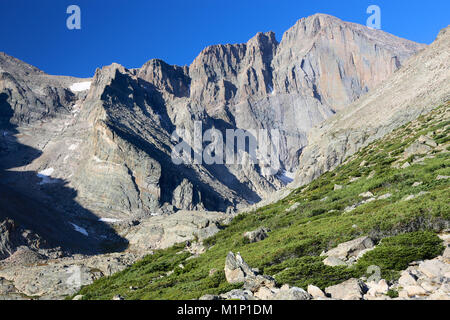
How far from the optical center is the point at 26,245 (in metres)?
87.1

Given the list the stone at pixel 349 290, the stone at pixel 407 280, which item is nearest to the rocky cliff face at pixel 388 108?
the stone at pixel 407 280

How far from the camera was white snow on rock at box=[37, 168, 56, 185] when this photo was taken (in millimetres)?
158625

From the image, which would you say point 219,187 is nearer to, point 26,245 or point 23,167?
point 23,167

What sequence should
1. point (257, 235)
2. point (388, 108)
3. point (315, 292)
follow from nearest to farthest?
point (315, 292) < point (257, 235) < point (388, 108)

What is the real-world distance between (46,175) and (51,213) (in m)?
55.7

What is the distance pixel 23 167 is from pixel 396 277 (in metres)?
182

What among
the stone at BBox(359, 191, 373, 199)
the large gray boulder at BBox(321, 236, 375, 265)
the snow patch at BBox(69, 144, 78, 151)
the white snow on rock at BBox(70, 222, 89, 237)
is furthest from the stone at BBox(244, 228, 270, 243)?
the snow patch at BBox(69, 144, 78, 151)

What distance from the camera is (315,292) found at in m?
12.7

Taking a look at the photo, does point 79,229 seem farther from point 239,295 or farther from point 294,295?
point 294,295

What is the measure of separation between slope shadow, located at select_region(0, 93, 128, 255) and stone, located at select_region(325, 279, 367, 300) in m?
89.3

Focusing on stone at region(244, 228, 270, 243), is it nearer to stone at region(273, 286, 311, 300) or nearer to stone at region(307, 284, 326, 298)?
stone at region(307, 284, 326, 298)

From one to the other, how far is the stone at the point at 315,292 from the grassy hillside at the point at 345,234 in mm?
878

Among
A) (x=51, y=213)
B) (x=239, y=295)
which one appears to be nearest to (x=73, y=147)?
(x=51, y=213)

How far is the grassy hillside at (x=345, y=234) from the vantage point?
1473 centimetres
